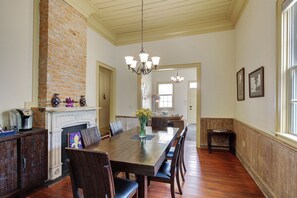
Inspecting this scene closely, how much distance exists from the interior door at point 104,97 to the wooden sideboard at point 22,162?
2572 mm

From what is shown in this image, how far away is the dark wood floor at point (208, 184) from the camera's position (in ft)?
7.41

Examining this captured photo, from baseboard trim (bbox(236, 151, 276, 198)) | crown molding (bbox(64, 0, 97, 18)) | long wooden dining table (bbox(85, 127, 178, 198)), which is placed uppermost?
crown molding (bbox(64, 0, 97, 18))

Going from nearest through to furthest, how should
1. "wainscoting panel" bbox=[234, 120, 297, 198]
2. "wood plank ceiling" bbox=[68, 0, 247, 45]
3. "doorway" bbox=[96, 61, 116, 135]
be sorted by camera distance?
"wainscoting panel" bbox=[234, 120, 297, 198], "wood plank ceiling" bbox=[68, 0, 247, 45], "doorway" bbox=[96, 61, 116, 135]

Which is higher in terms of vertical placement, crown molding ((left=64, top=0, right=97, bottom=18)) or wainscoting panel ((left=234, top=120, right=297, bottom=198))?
crown molding ((left=64, top=0, right=97, bottom=18))

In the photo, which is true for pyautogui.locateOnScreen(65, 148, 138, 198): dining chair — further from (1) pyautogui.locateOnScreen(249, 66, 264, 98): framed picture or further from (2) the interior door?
(2) the interior door

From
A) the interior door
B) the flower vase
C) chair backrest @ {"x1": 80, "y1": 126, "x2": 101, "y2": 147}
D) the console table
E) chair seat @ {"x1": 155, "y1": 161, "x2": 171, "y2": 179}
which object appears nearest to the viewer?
chair seat @ {"x1": 155, "y1": 161, "x2": 171, "y2": 179}

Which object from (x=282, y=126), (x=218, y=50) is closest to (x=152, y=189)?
(x=282, y=126)

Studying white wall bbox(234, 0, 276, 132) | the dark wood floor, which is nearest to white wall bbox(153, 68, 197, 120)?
white wall bbox(234, 0, 276, 132)

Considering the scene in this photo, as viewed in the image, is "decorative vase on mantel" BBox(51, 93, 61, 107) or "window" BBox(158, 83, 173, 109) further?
"window" BBox(158, 83, 173, 109)

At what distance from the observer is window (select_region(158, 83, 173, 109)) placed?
9.17m

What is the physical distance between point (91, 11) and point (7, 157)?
333 cm

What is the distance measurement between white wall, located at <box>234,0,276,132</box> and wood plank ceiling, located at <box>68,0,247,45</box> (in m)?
0.65

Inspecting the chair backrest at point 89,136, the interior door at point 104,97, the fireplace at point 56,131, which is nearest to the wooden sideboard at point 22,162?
the fireplace at point 56,131

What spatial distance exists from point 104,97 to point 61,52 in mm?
2461
